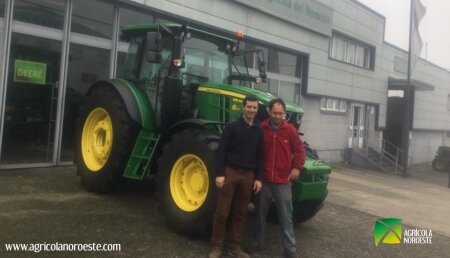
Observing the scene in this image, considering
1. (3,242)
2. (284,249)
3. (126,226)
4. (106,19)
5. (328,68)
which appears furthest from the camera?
(328,68)

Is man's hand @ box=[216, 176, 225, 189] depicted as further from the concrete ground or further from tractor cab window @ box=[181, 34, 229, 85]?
tractor cab window @ box=[181, 34, 229, 85]

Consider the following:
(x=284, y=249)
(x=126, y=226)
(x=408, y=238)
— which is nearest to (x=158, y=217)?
(x=126, y=226)

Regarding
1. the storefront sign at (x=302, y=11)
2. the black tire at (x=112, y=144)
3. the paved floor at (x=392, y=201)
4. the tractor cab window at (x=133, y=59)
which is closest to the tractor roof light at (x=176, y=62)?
the black tire at (x=112, y=144)

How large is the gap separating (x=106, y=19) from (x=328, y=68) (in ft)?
34.3

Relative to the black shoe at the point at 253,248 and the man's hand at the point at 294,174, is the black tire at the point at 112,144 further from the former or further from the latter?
the man's hand at the point at 294,174

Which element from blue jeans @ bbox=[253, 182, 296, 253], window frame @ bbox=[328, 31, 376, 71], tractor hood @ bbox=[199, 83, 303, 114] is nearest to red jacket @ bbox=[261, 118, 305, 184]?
blue jeans @ bbox=[253, 182, 296, 253]

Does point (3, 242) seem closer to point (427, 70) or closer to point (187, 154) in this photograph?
point (187, 154)

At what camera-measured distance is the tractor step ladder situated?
246 inches

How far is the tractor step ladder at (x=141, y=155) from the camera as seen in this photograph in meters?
6.26

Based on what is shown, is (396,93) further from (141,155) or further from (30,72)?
(141,155)

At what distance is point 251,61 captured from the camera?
43.4 ft

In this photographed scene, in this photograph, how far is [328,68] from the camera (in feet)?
57.2

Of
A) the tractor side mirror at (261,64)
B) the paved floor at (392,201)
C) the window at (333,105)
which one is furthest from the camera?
the window at (333,105)

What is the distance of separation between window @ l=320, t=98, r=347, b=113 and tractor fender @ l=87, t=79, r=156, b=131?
11.9 m
